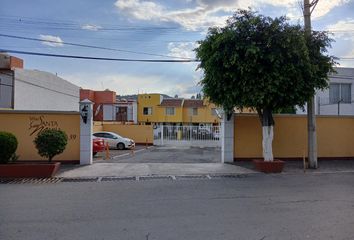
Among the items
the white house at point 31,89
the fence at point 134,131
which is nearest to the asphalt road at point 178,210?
the white house at point 31,89

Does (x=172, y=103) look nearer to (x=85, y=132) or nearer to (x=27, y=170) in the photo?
(x=85, y=132)

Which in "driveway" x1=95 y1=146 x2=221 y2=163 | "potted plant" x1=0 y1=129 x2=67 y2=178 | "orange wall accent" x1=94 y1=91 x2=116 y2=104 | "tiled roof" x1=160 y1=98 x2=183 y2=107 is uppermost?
"orange wall accent" x1=94 y1=91 x2=116 y2=104

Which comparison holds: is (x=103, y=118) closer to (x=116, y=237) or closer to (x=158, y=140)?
(x=158, y=140)

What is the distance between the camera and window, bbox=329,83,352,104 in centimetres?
3656

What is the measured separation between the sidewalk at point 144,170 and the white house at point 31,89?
16.1m

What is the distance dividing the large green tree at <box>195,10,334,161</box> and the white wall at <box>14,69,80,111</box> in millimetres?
20560

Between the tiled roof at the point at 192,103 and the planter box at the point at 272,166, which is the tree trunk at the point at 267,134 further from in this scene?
the tiled roof at the point at 192,103

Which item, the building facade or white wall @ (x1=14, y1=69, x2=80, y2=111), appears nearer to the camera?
white wall @ (x1=14, y1=69, x2=80, y2=111)

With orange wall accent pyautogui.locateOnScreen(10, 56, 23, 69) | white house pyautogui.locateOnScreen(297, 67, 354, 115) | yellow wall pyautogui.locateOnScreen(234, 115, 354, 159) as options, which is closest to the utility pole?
yellow wall pyautogui.locateOnScreen(234, 115, 354, 159)

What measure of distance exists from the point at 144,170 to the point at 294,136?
7772mm

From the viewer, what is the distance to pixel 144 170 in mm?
16688

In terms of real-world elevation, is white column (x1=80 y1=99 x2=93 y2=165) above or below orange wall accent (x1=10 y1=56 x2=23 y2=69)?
below

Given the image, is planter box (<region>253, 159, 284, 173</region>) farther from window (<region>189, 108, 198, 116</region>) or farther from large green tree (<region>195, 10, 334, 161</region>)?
window (<region>189, 108, 198, 116</region>)

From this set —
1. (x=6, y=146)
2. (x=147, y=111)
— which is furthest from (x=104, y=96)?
(x=6, y=146)
